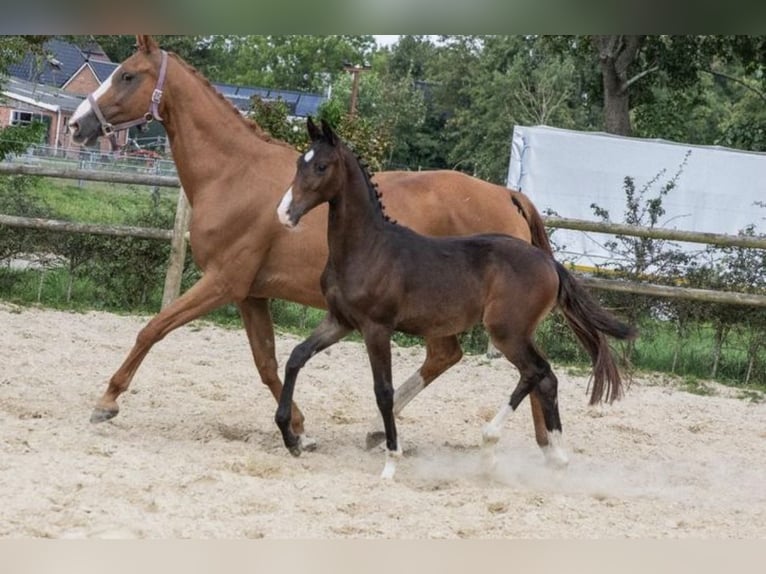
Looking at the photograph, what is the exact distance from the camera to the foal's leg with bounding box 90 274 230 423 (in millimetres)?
5039

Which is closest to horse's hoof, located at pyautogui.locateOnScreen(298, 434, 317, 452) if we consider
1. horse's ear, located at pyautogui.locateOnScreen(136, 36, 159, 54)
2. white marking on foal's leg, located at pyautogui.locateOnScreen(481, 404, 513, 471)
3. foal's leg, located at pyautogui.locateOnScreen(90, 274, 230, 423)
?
foal's leg, located at pyautogui.locateOnScreen(90, 274, 230, 423)

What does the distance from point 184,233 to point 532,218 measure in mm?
3748

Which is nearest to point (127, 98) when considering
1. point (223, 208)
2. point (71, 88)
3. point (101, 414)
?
point (223, 208)

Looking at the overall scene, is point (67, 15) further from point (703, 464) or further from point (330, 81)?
point (330, 81)

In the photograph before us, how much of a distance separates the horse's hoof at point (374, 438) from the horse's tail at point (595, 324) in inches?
45.7

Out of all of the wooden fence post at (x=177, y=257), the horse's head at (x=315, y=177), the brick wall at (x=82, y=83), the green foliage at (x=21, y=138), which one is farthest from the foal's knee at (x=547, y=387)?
the brick wall at (x=82, y=83)

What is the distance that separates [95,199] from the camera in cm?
1384

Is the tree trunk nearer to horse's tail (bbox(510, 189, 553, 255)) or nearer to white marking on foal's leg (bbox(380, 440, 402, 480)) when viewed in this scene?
horse's tail (bbox(510, 189, 553, 255))

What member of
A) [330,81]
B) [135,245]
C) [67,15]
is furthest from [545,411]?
[330,81]

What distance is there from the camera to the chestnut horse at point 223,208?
513 centimetres

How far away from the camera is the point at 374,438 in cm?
532

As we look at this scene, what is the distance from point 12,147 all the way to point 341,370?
4.49 metres

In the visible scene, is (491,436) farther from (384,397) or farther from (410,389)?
(410,389)

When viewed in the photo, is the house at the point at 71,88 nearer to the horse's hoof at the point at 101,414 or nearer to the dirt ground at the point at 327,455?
the dirt ground at the point at 327,455
